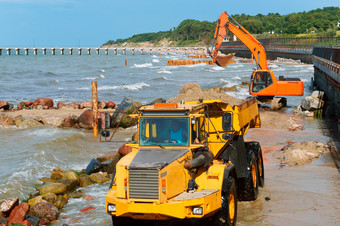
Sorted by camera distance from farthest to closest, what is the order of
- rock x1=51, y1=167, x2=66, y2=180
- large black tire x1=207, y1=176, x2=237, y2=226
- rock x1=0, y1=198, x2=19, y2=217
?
rock x1=51, y1=167, x2=66, y2=180 → rock x1=0, y1=198, x2=19, y2=217 → large black tire x1=207, y1=176, x2=237, y2=226

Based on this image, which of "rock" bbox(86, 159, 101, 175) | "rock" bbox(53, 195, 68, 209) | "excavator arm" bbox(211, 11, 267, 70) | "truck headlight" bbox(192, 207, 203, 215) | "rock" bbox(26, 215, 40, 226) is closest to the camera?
"truck headlight" bbox(192, 207, 203, 215)

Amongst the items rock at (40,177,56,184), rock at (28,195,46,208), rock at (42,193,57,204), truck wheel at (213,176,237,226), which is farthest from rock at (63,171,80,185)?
truck wheel at (213,176,237,226)

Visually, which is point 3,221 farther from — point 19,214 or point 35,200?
point 35,200

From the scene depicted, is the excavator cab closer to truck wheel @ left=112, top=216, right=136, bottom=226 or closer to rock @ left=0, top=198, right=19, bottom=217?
rock @ left=0, top=198, right=19, bottom=217

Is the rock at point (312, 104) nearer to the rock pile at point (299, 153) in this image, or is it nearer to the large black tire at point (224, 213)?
the rock pile at point (299, 153)

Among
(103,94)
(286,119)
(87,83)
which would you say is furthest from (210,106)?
(87,83)

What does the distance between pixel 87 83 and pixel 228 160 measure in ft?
162

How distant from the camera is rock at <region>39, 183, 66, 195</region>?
45.4 ft

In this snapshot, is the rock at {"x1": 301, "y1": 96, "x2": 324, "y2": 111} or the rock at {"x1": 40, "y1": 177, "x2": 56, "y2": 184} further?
the rock at {"x1": 301, "y1": 96, "x2": 324, "y2": 111}

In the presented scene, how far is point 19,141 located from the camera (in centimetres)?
2286

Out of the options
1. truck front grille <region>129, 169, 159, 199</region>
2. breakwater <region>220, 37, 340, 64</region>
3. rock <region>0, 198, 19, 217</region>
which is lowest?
rock <region>0, 198, 19, 217</region>

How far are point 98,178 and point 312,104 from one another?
674 inches

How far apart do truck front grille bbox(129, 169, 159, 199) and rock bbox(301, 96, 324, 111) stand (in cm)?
2205

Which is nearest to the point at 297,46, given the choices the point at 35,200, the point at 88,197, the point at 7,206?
the point at 88,197
